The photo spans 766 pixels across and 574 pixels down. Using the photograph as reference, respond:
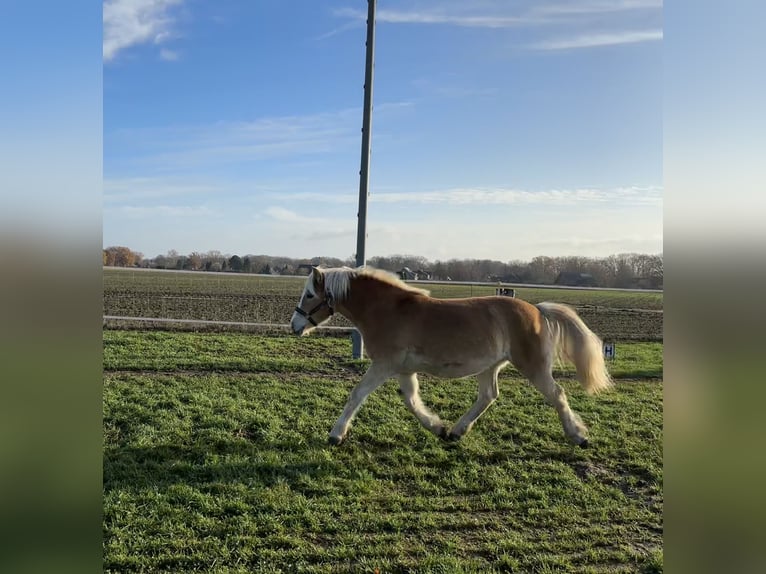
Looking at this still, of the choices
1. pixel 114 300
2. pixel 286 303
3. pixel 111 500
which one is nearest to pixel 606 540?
pixel 111 500

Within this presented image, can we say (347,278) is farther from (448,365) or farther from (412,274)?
(448,365)

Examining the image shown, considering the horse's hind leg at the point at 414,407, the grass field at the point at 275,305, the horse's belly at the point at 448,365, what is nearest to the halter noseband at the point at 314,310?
the horse's belly at the point at 448,365

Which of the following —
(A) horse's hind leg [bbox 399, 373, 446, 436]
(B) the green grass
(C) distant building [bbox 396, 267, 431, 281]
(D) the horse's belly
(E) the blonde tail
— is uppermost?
(C) distant building [bbox 396, 267, 431, 281]

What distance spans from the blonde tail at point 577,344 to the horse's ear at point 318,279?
176 cm

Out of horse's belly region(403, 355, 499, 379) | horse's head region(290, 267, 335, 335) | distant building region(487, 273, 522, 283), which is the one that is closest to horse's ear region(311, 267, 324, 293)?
horse's head region(290, 267, 335, 335)

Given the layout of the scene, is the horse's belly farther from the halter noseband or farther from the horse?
the halter noseband

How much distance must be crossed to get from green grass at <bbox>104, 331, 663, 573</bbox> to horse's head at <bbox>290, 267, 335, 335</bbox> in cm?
110

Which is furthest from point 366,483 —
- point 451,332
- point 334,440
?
point 451,332

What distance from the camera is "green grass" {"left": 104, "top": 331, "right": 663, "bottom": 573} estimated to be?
3.04m

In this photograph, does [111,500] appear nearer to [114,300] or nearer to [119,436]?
[119,436]

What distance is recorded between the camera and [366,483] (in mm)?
3992

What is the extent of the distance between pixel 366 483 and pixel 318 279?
1.61 metres

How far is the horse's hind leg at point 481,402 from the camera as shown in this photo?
15.7 feet
